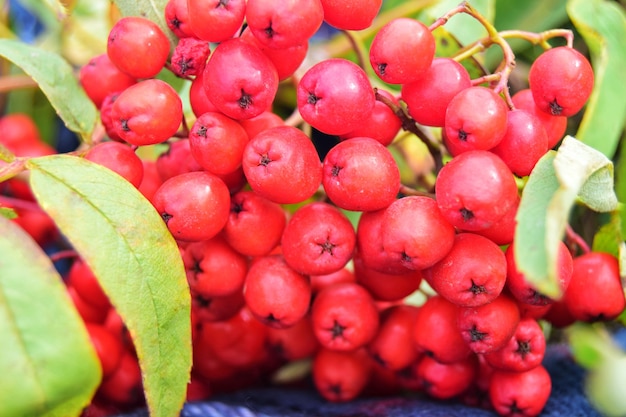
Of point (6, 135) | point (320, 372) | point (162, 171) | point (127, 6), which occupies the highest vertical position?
point (127, 6)

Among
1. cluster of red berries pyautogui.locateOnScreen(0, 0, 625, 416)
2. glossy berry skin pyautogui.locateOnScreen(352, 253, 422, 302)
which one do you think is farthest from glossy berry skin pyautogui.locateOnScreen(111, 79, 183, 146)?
glossy berry skin pyautogui.locateOnScreen(352, 253, 422, 302)

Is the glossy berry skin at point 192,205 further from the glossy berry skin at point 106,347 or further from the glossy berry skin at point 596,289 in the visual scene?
the glossy berry skin at point 596,289

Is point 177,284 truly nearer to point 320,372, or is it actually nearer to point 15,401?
point 15,401

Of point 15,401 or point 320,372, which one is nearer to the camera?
point 15,401

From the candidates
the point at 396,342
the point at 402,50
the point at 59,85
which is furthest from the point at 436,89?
the point at 59,85

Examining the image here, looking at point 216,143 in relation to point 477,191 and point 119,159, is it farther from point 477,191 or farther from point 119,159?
point 477,191

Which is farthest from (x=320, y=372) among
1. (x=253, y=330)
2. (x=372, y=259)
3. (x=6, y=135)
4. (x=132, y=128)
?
(x=6, y=135)
